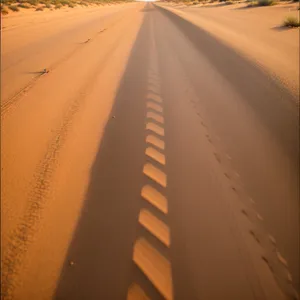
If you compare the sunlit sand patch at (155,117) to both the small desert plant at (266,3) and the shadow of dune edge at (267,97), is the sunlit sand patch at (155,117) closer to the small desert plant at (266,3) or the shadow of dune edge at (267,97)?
the shadow of dune edge at (267,97)

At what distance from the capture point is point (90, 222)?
93.0 inches

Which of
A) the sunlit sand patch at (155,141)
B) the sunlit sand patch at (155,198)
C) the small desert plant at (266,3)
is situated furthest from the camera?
the small desert plant at (266,3)

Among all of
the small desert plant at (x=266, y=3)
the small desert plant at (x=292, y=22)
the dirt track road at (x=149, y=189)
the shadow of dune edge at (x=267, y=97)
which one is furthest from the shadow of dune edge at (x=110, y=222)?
the small desert plant at (x=266, y=3)

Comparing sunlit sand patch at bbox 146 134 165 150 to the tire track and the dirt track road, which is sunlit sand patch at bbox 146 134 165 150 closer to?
the dirt track road

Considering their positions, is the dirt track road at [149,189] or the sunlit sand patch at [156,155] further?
the sunlit sand patch at [156,155]

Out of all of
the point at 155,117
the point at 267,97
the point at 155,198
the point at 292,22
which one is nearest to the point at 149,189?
the point at 155,198

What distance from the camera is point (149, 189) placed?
2719mm

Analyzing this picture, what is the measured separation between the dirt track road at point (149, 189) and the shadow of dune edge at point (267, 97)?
30 millimetres

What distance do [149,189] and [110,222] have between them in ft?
2.00

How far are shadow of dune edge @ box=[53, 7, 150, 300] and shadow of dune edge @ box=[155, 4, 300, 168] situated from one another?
211 cm

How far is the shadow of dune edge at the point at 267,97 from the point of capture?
3.44m

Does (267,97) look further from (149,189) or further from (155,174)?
(149,189)

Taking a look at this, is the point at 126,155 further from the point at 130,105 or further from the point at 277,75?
the point at 277,75

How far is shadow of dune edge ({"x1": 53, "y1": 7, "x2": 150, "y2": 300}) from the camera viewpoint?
1914 mm
